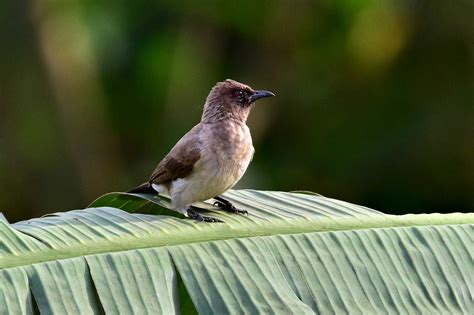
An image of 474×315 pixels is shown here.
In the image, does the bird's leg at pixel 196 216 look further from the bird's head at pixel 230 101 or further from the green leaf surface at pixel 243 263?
the bird's head at pixel 230 101

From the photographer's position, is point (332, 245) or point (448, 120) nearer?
point (332, 245)

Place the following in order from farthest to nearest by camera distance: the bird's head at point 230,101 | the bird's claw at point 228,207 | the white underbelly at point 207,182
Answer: the bird's head at point 230,101 → the white underbelly at point 207,182 → the bird's claw at point 228,207

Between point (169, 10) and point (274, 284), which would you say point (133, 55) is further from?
point (274, 284)

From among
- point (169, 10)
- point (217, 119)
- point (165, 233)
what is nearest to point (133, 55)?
point (169, 10)

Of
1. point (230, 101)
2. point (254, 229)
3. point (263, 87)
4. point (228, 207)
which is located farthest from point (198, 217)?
point (263, 87)

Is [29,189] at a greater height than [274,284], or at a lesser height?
lesser

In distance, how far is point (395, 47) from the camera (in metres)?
10.7

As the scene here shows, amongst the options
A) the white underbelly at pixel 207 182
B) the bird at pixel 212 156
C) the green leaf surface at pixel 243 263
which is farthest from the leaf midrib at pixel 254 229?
the white underbelly at pixel 207 182

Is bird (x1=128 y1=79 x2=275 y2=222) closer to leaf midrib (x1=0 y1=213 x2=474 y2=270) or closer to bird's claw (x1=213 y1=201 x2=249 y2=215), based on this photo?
bird's claw (x1=213 y1=201 x2=249 y2=215)

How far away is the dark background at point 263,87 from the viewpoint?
10.3 metres

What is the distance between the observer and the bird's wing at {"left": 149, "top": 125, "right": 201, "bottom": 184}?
5000 mm

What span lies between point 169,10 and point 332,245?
25.4ft

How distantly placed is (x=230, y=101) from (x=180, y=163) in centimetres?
45

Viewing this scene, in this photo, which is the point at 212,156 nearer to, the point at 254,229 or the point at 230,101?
the point at 230,101
